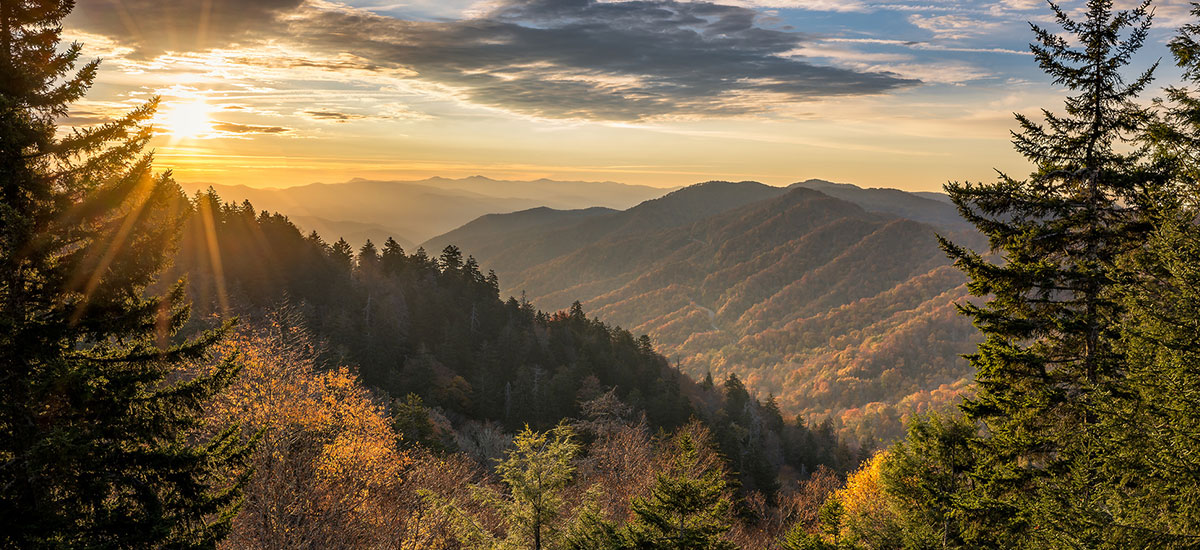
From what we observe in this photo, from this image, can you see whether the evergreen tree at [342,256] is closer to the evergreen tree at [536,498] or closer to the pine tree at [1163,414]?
the evergreen tree at [536,498]

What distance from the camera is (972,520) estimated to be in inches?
484

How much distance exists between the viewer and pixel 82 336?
28.5 feet

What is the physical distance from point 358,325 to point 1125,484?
75.4 m

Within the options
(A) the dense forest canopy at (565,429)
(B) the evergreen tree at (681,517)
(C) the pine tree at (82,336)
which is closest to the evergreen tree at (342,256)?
(A) the dense forest canopy at (565,429)

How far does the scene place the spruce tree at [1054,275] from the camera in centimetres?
1095

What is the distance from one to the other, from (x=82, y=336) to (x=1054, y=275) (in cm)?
1613

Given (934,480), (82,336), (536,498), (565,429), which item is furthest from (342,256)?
(934,480)

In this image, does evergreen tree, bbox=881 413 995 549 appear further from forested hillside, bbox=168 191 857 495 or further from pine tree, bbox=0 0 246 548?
forested hillside, bbox=168 191 857 495

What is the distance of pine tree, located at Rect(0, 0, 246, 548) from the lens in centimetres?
789

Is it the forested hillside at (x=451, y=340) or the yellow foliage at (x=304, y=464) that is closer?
the yellow foliage at (x=304, y=464)

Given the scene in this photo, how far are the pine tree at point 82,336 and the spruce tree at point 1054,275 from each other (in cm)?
1367

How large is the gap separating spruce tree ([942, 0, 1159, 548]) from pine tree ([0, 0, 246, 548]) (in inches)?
538

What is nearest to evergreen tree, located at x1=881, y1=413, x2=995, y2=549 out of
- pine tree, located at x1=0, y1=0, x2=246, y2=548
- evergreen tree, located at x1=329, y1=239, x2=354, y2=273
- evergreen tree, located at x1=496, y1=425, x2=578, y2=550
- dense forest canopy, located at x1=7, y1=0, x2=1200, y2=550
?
dense forest canopy, located at x1=7, y1=0, x2=1200, y2=550

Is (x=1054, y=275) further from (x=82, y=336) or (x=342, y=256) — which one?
(x=342, y=256)
